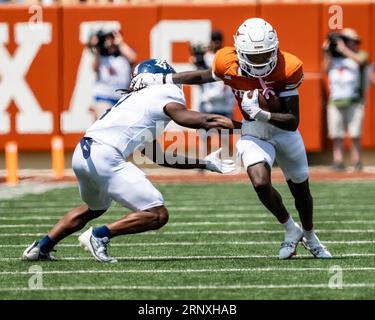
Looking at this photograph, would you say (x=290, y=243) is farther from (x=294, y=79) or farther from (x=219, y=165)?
(x=294, y=79)

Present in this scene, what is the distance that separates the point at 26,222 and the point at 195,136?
5.50m

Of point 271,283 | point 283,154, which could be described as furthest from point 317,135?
point 271,283

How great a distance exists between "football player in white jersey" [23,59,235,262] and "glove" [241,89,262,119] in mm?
331

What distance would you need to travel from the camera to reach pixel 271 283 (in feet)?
22.4

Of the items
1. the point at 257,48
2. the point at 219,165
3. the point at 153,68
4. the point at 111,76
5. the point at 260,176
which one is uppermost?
the point at 257,48

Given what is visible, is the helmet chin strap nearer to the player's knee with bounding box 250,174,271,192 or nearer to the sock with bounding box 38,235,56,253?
the player's knee with bounding box 250,174,271,192

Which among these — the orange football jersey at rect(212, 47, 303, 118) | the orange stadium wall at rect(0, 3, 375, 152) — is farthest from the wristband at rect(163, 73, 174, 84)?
the orange stadium wall at rect(0, 3, 375, 152)

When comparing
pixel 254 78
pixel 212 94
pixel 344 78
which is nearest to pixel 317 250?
→ pixel 254 78

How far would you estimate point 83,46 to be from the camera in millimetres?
16406

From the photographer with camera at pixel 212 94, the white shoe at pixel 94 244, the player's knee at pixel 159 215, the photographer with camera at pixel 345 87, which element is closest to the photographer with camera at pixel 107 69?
the photographer with camera at pixel 212 94

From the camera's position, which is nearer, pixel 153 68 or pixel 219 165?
pixel 219 165

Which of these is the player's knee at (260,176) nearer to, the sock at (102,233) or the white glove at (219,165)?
the white glove at (219,165)

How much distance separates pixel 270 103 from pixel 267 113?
0.23 metres
